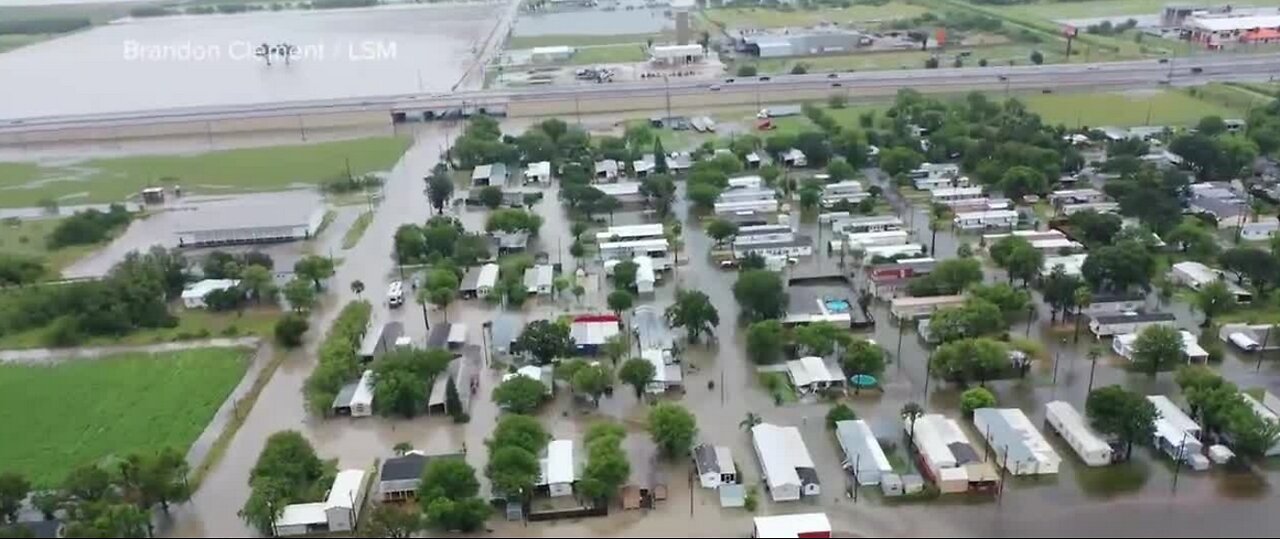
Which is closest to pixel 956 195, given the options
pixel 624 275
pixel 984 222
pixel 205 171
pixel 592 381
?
pixel 984 222

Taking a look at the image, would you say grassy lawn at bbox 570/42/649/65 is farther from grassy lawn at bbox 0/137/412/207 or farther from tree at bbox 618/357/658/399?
tree at bbox 618/357/658/399

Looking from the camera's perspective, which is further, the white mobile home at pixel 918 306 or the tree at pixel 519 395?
the white mobile home at pixel 918 306

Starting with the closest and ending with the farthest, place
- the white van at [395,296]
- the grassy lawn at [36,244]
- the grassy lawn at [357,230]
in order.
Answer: the white van at [395,296] → the grassy lawn at [36,244] → the grassy lawn at [357,230]

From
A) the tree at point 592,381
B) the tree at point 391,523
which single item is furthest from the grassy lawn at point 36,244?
the tree at point 391,523

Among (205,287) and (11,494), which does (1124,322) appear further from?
(205,287)

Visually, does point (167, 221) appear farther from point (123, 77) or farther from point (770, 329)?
point (123, 77)

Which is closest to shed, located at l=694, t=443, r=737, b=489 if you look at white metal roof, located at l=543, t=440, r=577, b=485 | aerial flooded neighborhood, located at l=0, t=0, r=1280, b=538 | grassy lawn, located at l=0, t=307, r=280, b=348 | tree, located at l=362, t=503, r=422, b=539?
aerial flooded neighborhood, located at l=0, t=0, r=1280, b=538

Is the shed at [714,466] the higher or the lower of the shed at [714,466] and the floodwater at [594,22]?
the lower

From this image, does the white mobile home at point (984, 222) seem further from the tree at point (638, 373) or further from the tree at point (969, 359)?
the tree at point (638, 373)
